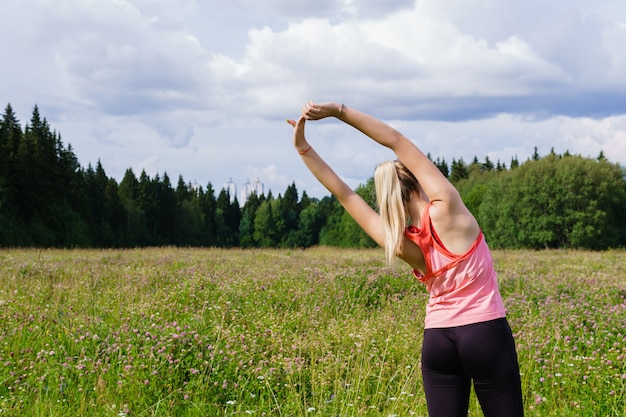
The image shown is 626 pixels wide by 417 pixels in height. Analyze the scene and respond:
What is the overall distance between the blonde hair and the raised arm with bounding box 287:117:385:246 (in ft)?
0.52

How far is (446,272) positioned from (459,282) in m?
0.09

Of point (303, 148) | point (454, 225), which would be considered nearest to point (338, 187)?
point (303, 148)

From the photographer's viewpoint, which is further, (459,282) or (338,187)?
(338,187)

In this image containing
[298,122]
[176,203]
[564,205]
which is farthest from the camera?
[176,203]

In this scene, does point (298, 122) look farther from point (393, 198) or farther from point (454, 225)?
point (454, 225)

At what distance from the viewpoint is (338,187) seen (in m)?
3.59

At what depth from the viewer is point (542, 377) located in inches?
232

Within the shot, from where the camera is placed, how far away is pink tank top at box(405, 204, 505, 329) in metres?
3.13

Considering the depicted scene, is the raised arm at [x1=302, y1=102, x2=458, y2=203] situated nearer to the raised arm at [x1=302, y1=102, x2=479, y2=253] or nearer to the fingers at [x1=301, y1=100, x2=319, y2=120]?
the raised arm at [x1=302, y1=102, x2=479, y2=253]

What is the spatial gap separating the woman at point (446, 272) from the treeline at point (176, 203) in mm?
51096

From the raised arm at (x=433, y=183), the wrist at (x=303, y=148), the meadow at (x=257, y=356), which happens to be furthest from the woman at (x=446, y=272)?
the meadow at (x=257, y=356)

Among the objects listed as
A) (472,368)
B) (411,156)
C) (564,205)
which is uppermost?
(564,205)

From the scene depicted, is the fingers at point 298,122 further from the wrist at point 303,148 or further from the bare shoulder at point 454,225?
the bare shoulder at point 454,225

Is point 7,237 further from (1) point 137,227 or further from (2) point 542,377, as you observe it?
(2) point 542,377
